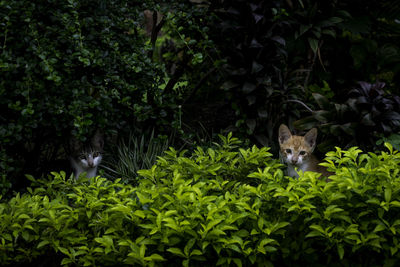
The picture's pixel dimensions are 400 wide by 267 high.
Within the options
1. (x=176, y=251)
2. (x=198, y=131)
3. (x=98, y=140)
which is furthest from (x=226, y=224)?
(x=198, y=131)

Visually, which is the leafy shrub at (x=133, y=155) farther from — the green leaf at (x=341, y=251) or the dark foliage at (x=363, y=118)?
the green leaf at (x=341, y=251)

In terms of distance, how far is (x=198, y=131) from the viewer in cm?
562

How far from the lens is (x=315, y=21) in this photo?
5.59m

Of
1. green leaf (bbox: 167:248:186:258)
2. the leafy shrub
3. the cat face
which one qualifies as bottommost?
the leafy shrub

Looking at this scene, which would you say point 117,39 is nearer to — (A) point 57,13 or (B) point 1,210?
(A) point 57,13

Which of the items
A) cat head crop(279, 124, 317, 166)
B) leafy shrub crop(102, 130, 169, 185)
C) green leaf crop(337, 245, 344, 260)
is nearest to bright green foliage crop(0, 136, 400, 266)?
green leaf crop(337, 245, 344, 260)

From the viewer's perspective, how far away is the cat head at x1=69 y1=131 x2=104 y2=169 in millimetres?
4309

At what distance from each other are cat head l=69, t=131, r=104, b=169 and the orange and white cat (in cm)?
185

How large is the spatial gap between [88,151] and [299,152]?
2.07 m

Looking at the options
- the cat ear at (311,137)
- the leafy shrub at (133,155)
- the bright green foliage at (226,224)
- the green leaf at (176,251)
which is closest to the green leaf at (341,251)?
the bright green foliage at (226,224)

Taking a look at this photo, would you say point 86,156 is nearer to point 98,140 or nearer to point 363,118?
point 98,140

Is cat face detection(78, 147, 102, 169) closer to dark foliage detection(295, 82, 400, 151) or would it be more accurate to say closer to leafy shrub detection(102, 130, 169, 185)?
leafy shrub detection(102, 130, 169, 185)

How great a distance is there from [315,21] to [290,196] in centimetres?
348

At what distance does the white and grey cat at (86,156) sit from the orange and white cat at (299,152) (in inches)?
73.0
